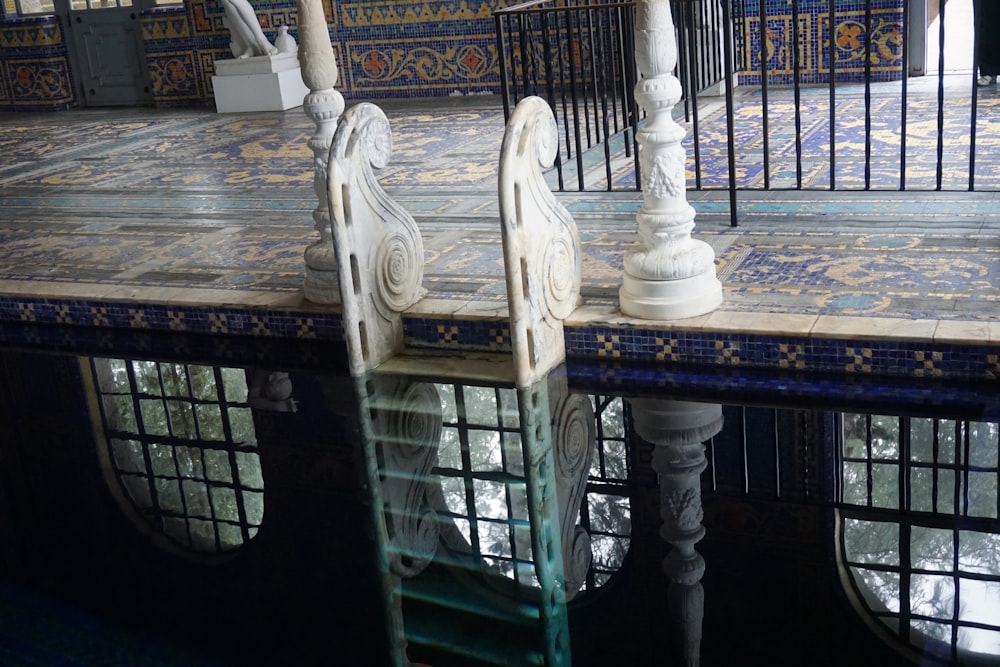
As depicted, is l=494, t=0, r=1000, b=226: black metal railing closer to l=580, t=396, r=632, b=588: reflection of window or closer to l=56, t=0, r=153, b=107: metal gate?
l=580, t=396, r=632, b=588: reflection of window

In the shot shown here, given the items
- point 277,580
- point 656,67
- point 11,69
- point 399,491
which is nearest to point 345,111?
point 656,67

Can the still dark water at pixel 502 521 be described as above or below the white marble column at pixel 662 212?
below

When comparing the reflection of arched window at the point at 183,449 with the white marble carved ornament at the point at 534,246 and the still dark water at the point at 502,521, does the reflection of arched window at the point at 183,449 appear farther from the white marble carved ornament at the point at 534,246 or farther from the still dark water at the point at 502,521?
the white marble carved ornament at the point at 534,246

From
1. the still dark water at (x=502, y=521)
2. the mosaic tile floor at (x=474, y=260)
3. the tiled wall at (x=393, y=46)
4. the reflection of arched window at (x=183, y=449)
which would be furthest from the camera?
the tiled wall at (x=393, y=46)

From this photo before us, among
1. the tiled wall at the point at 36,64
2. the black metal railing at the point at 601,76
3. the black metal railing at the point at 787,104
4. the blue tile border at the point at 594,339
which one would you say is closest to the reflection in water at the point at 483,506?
the blue tile border at the point at 594,339

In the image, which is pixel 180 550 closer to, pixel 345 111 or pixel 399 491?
pixel 399 491

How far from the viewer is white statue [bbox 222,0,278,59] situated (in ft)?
30.9

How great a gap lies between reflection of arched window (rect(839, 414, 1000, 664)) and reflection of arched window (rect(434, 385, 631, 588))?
0.54 m

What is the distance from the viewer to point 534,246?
3463 millimetres

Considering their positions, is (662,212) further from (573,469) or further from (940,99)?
(940,99)

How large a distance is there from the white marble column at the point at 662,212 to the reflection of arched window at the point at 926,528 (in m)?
0.66

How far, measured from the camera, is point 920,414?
10.5 feet

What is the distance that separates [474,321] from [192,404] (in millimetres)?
961

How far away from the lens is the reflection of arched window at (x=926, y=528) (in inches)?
88.2
